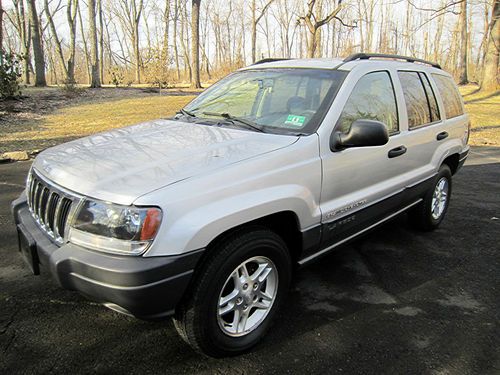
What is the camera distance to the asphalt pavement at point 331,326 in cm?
252

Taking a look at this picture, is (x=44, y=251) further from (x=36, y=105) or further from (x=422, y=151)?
(x=36, y=105)

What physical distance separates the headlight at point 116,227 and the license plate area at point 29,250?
17.6 inches

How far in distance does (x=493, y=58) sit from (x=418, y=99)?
71.2 feet

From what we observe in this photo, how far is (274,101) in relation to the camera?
3430mm

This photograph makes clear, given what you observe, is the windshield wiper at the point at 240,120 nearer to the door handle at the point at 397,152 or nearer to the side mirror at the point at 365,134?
the side mirror at the point at 365,134

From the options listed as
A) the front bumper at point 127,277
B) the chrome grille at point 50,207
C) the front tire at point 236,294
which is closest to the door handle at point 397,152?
the front tire at point 236,294

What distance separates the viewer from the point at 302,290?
11.2 ft

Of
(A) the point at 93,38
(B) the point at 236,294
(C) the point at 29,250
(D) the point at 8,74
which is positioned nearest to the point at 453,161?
(B) the point at 236,294

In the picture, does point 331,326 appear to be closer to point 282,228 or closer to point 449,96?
point 282,228

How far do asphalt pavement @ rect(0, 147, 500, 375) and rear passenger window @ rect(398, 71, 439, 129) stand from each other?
134 centimetres

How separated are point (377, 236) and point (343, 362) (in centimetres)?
233

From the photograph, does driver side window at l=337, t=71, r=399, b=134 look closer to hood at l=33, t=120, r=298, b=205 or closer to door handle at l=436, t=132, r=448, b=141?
hood at l=33, t=120, r=298, b=205

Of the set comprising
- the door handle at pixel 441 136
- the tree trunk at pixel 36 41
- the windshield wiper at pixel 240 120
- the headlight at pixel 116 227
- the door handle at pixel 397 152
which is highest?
the tree trunk at pixel 36 41

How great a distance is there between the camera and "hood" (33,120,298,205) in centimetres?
222
